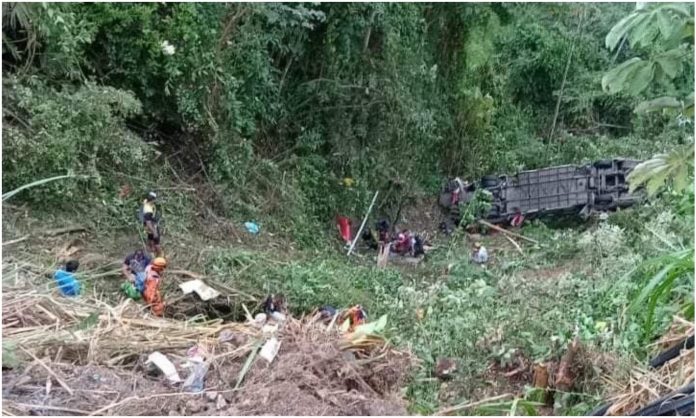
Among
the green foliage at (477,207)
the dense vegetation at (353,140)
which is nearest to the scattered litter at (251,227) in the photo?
the dense vegetation at (353,140)

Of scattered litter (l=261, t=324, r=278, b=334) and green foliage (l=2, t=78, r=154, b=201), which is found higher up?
green foliage (l=2, t=78, r=154, b=201)

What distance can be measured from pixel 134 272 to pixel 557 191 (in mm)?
4858

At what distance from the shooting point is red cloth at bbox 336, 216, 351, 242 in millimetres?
6380

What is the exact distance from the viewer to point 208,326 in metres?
2.78

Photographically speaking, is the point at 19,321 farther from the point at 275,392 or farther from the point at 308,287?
the point at 308,287

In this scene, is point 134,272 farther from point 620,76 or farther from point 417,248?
point 417,248

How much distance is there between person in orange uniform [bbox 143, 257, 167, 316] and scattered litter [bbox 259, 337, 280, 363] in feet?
4.21

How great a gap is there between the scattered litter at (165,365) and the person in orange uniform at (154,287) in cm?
120

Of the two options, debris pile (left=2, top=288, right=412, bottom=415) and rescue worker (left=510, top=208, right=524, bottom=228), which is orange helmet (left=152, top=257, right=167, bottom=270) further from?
rescue worker (left=510, top=208, right=524, bottom=228)

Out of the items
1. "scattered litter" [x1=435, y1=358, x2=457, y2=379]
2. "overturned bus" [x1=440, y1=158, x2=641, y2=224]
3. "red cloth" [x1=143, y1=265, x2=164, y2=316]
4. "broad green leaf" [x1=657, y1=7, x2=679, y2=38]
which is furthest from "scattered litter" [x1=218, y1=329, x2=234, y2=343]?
"overturned bus" [x1=440, y1=158, x2=641, y2=224]

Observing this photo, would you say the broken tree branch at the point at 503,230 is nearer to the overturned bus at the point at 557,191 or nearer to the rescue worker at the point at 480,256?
the overturned bus at the point at 557,191

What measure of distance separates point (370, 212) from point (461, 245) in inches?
36.7

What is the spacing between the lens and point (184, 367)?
2260 millimetres

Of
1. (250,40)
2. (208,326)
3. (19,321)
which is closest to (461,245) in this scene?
(250,40)
